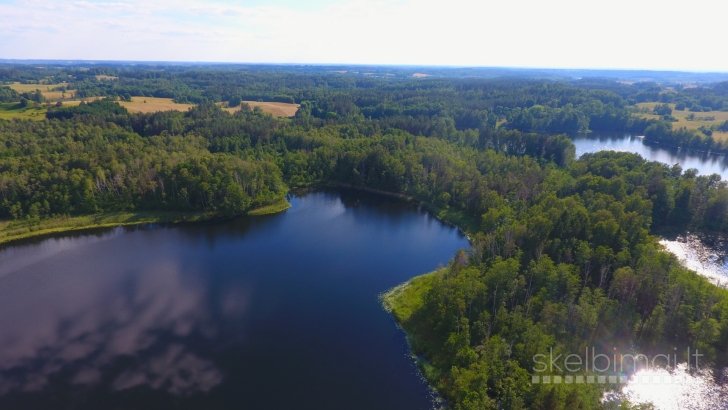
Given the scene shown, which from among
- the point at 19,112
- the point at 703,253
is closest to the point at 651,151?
the point at 703,253

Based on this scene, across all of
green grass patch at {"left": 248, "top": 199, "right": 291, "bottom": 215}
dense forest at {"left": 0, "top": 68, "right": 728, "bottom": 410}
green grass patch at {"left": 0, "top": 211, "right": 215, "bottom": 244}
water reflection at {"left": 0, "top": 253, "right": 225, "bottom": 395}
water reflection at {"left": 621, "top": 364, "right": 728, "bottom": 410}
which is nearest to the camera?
water reflection at {"left": 621, "top": 364, "right": 728, "bottom": 410}

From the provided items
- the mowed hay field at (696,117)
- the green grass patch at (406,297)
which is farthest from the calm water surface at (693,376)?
the mowed hay field at (696,117)

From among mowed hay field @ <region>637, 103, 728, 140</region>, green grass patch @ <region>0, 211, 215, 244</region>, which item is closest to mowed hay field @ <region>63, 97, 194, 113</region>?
green grass patch @ <region>0, 211, 215, 244</region>

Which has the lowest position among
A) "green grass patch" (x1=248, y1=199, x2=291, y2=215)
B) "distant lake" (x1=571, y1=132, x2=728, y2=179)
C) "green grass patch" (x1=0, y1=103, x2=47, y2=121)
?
"green grass patch" (x1=248, y1=199, x2=291, y2=215)

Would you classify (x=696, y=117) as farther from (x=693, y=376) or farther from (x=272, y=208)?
(x=272, y=208)

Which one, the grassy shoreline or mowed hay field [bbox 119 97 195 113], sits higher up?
mowed hay field [bbox 119 97 195 113]

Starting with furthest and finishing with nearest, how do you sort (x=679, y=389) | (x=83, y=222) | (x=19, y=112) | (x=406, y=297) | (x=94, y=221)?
1. (x=19, y=112)
2. (x=94, y=221)
3. (x=83, y=222)
4. (x=406, y=297)
5. (x=679, y=389)

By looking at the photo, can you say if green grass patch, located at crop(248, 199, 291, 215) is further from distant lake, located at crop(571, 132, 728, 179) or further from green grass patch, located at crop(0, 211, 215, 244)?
distant lake, located at crop(571, 132, 728, 179)
